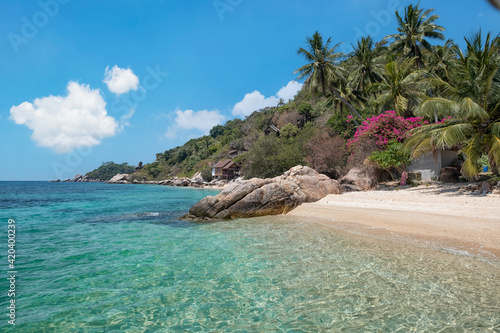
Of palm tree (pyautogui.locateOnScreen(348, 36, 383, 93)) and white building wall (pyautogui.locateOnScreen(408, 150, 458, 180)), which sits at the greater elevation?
palm tree (pyautogui.locateOnScreen(348, 36, 383, 93))

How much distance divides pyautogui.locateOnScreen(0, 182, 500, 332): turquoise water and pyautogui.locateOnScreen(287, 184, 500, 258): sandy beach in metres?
1.37

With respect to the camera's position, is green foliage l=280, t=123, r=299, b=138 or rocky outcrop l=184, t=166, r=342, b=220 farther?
green foliage l=280, t=123, r=299, b=138

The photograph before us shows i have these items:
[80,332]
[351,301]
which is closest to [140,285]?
[80,332]

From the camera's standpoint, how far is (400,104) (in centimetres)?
2475

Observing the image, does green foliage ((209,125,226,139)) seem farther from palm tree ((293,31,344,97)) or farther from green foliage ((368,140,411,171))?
green foliage ((368,140,411,171))

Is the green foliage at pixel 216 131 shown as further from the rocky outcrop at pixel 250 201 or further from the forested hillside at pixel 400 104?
the rocky outcrop at pixel 250 201

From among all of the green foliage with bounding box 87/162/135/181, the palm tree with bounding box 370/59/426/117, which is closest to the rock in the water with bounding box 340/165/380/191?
the palm tree with bounding box 370/59/426/117

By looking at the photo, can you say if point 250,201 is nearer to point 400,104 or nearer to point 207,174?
point 400,104

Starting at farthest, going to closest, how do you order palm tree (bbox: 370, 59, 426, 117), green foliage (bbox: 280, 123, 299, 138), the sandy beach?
green foliage (bbox: 280, 123, 299, 138) < palm tree (bbox: 370, 59, 426, 117) < the sandy beach

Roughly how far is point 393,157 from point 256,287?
1760cm

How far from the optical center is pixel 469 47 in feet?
51.2

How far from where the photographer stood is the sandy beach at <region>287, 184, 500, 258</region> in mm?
8398

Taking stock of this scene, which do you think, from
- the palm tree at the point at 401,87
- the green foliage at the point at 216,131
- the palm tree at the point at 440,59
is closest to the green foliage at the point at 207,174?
the green foliage at the point at 216,131

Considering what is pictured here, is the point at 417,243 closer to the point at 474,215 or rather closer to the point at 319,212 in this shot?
the point at 474,215
